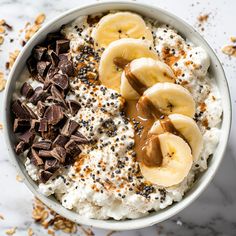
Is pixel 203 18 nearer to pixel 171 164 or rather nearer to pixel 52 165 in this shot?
pixel 171 164

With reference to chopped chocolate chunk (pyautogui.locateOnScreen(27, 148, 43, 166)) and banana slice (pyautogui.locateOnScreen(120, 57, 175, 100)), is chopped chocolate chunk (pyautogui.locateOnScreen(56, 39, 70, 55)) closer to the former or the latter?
banana slice (pyautogui.locateOnScreen(120, 57, 175, 100))

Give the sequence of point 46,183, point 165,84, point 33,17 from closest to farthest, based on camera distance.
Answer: point 165,84 < point 46,183 < point 33,17

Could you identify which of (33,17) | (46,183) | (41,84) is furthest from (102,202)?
(33,17)

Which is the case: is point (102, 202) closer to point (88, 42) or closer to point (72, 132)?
point (72, 132)

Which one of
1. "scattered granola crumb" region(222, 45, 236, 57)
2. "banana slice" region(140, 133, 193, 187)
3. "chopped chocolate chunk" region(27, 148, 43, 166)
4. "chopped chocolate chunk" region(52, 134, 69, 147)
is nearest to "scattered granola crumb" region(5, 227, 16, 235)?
"chopped chocolate chunk" region(27, 148, 43, 166)

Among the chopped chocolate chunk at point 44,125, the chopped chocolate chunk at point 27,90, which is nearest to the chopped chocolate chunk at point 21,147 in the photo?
the chopped chocolate chunk at point 44,125
